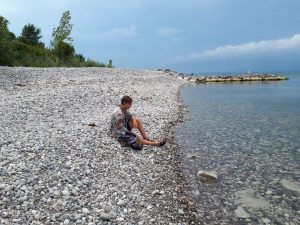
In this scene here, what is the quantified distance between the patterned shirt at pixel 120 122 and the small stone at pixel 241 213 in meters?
5.46

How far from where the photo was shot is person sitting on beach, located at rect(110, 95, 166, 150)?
13.2 m

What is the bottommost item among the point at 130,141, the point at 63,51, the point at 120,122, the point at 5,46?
the point at 130,141

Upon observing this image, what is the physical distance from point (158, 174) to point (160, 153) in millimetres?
2463

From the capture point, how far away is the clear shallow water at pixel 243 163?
9656mm

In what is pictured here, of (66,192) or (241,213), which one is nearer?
(66,192)

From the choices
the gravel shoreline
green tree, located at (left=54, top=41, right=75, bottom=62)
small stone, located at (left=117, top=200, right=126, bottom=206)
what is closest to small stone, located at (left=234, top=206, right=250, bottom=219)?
the gravel shoreline

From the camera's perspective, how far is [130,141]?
1323cm

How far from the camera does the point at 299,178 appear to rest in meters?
12.1

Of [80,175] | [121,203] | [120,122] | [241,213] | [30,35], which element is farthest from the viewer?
[30,35]

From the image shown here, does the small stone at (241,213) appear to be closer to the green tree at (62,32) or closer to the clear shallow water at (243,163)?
the clear shallow water at (243,163)

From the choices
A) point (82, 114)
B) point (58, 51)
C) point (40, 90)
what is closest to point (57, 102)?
point (82, 114)

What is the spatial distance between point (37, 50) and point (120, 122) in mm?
52336

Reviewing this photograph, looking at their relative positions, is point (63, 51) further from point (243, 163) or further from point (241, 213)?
point (241, 213)

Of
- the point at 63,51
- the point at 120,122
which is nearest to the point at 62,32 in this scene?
the point at 63,51
